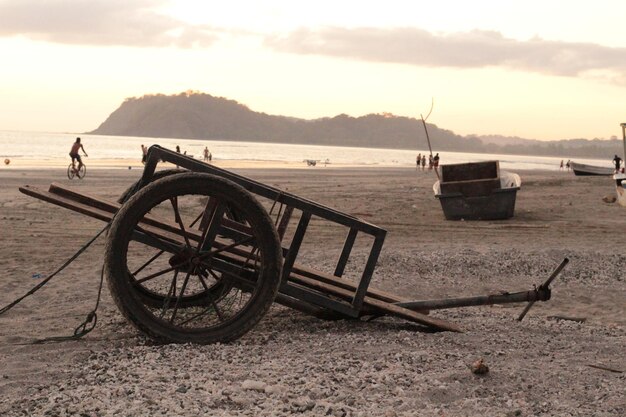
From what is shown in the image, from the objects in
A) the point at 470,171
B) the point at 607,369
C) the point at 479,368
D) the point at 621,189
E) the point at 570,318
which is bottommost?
the point at 570,318

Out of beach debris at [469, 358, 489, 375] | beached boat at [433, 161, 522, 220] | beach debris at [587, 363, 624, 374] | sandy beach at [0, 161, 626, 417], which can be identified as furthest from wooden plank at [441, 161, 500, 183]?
beach debris at [469, 358, 489, 375]

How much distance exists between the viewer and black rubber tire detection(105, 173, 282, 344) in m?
5.37

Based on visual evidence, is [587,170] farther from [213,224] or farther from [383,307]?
[213,224]

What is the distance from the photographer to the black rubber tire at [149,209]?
17.6 feet

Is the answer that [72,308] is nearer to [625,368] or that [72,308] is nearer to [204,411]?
[204,411]

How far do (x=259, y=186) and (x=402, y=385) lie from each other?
1958 millimetres

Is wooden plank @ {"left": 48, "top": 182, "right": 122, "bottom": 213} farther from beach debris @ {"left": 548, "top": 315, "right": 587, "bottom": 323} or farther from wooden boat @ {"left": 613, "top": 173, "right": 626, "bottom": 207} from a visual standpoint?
wooden boat @ {"left": 613, "top": 173, "right": 626, "bottom": 207}

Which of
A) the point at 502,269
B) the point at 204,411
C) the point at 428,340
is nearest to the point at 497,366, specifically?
the point at 428,340

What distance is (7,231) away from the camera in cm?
1427

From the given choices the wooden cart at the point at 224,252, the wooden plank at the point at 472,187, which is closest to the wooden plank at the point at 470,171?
the wooden plank at the point at 472,187

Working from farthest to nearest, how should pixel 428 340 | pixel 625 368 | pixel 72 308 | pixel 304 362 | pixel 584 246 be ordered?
1. pixel 584 246
2. pixel 72 308
3. pixel 428 340
4. pixel 625 368
5. pixel 304 362

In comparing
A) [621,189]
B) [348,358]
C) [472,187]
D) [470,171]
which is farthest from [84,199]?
[621,189]

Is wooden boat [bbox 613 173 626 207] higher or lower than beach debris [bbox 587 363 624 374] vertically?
higher

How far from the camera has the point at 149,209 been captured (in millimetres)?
5434
